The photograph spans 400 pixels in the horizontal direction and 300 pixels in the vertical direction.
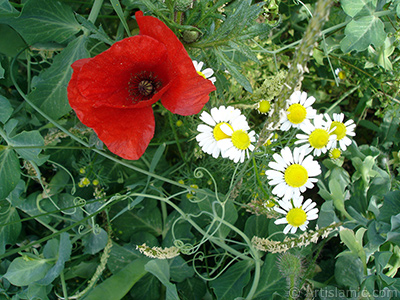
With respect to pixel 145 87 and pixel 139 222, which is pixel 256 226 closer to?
pixel 139 222

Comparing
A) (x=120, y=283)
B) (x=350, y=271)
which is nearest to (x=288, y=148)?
(x=350, y=271)

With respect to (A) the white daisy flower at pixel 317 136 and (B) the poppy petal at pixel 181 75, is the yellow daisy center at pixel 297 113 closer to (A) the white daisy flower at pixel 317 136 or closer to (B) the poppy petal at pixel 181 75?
(A) the white daisy flower at pixel 317 136

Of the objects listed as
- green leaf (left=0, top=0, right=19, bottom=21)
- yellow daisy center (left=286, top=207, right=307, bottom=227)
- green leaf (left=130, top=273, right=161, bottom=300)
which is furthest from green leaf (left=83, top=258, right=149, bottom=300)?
green leaf (left=0, top=0, right=19, bottom=21)

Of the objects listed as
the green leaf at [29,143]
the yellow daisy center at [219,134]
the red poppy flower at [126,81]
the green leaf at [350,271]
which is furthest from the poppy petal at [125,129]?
the green leaf at [350,271]

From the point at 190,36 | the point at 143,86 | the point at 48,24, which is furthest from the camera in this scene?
the point at 48,24

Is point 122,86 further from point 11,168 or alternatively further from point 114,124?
point 11,168

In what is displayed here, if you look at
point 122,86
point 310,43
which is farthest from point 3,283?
point 310,43

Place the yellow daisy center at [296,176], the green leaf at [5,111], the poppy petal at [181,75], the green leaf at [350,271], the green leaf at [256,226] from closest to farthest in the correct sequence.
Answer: the poppy petal at [181,75] → the yellow daisy center at [296,176] → the green leaf at [5,111] → the green leaf at [350,271] → the green leaf at [256,226]
